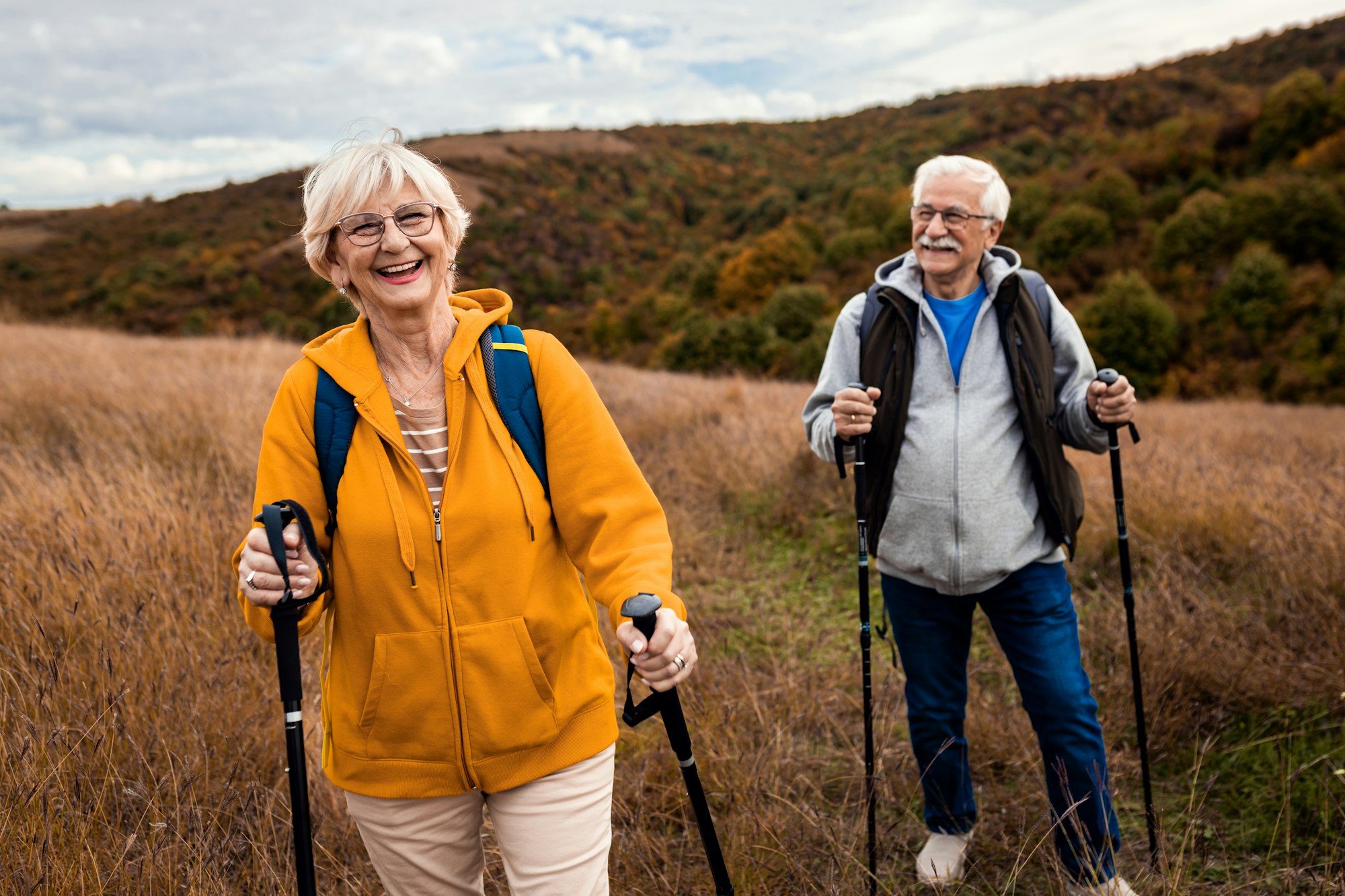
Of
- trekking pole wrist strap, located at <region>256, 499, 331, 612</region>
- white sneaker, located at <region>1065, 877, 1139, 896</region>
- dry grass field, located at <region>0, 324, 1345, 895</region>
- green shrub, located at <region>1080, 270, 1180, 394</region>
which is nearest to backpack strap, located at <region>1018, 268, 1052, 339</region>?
dry grass field, located at <region>0, 324, 1345, 895</region>

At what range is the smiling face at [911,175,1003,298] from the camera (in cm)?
261

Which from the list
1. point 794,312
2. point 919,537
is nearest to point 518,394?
point 919,537

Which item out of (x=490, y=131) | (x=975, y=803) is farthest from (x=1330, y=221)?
(x=490, y=131)

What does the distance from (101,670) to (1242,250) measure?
34.6 m

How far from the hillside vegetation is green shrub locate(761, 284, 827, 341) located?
101 millimetres

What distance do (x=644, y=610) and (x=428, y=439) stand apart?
0.61m

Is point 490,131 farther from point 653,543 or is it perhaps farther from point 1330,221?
point 653,543

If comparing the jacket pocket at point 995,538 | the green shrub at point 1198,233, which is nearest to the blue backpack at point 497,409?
the jacket pocket at point 995,538

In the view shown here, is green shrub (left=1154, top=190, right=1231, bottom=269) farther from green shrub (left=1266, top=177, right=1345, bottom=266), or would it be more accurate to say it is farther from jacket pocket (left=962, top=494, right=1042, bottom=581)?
jacket pocket (left=962, top=494, right=1042, bottom=581)

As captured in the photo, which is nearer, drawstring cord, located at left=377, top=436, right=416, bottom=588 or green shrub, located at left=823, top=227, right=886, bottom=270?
drawstring cord, located at left=377, top=436, right=416, bottom=588

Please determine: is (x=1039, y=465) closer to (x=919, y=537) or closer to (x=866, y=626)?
(x=919, y=537)

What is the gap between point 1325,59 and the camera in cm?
5328

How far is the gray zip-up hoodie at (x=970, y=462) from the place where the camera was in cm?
254

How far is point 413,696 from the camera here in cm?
160
